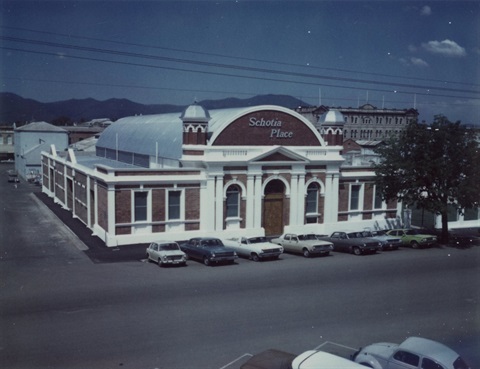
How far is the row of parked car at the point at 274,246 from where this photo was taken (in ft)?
85.3

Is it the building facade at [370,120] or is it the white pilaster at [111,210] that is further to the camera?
the building facade at [370,120]

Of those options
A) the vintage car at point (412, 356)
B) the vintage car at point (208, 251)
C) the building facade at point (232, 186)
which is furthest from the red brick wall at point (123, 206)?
the vintage car at point (412, 356)

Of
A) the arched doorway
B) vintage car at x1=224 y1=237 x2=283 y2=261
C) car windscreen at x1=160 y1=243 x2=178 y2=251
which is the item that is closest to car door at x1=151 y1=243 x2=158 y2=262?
car windscreen at x1=160 y1=243 x2=178 y2=251

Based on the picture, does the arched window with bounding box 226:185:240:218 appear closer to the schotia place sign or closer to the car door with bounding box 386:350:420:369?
the schotia place sign

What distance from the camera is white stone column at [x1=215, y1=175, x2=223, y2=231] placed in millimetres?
32938

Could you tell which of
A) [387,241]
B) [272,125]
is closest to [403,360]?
[387,241]

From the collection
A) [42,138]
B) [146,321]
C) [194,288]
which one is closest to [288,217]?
[194,288]

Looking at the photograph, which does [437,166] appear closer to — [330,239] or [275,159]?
[330,239]

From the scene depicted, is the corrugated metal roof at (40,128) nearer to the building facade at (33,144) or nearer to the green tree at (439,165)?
the building facade at (33,144)

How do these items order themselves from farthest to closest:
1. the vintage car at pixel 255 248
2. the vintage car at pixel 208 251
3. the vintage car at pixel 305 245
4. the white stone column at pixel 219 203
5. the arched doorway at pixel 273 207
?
the arched doorway at pixel 273 207
the white stone column at pixel 219 203
the vintage car at pixel 305 245
the vintage car at pixel 255 248
the vintage car at pixel 208 251

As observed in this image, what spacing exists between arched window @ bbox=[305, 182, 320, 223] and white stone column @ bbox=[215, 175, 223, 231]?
22.3 ft

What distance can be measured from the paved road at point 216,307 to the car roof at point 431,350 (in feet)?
7.28

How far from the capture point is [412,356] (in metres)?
12.6

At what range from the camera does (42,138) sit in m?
80.1
